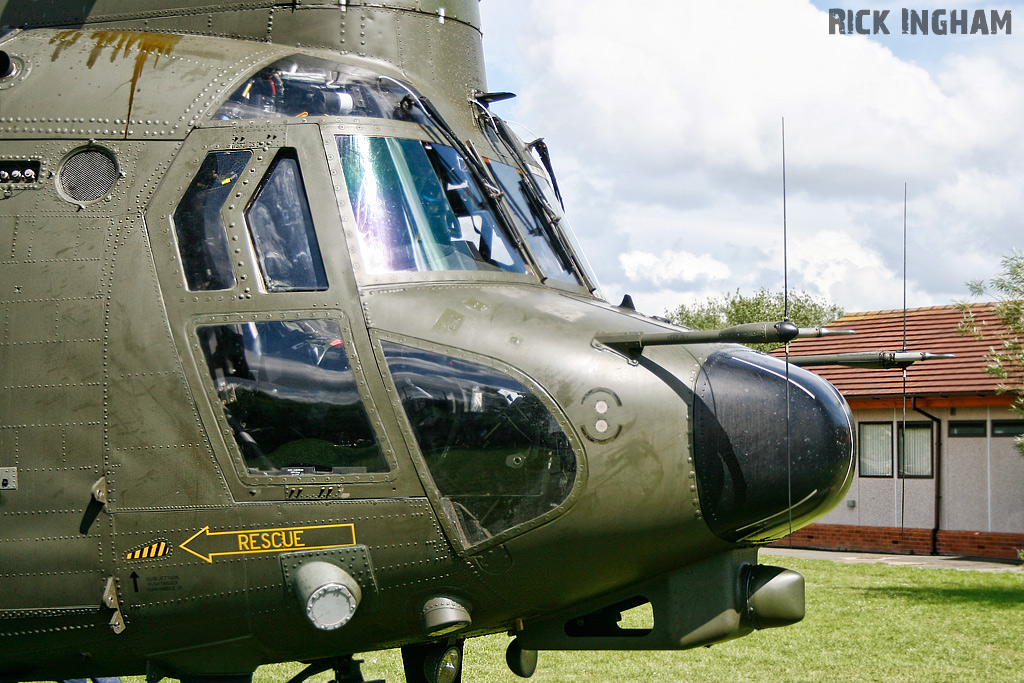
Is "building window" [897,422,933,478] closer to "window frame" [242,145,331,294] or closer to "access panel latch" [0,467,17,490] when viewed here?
"window frame" [242,145,331,294]

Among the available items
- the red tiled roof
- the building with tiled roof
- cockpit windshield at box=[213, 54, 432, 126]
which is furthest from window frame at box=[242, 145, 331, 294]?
the building with tiled roof

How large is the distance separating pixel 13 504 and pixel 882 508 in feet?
69.4

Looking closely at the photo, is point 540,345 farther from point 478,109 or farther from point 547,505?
point 478,109

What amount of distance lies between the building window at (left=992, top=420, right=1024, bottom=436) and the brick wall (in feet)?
6.41

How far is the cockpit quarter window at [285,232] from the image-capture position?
457cm

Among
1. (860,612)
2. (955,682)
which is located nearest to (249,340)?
(955,682)

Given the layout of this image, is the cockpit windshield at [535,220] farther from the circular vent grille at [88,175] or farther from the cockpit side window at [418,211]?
the circular vent grille at [88,175]

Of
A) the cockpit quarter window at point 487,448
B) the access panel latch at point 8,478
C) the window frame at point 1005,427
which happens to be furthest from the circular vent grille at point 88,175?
the window frame at point 1005,427

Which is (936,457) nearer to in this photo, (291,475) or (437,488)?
(437,488)

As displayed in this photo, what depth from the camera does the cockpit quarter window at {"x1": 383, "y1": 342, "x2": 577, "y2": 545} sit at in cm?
438

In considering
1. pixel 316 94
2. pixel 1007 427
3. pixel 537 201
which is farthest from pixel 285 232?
pixel 1007 427

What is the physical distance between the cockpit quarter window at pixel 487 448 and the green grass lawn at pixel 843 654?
5.87 meters

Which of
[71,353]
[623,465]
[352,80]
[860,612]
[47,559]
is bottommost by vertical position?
[860,612]

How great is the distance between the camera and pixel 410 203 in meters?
4.81
